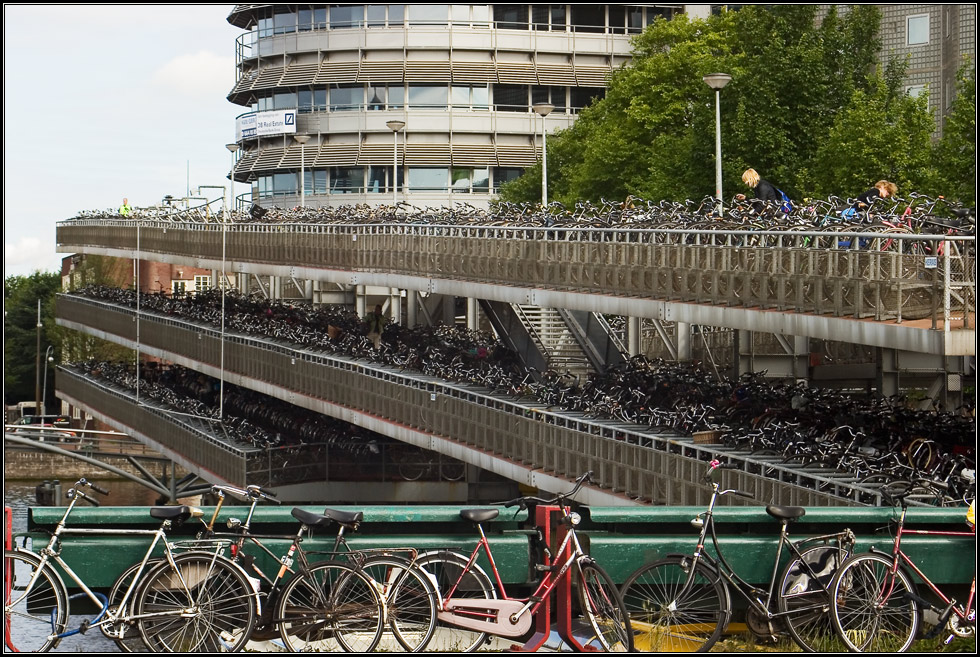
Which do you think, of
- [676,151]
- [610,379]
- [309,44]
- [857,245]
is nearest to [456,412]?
[610,379]

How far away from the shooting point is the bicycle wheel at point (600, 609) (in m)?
9.18

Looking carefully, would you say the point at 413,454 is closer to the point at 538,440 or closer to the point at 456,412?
the point at 456,412

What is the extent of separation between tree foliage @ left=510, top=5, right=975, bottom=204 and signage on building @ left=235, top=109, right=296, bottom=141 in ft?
83.4

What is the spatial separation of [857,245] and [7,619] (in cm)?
1075

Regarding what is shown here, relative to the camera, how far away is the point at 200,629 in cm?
939

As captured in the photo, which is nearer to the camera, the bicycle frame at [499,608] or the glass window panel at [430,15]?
the bicycle frame at [499,608]

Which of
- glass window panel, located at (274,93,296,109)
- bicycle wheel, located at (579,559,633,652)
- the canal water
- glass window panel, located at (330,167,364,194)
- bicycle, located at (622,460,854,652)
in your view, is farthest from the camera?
glass window panel, located at (274,93,296,109)

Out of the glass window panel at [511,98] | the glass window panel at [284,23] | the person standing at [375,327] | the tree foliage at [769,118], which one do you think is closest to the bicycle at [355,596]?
the tree foliage at [769,118]

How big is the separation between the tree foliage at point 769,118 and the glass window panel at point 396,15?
2195 cm

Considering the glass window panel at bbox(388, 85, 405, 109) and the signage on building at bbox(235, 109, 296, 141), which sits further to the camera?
the signage on building at bbox(235, 109, 296, 141)

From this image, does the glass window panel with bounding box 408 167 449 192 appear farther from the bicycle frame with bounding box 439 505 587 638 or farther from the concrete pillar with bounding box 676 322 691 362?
the bicycle frame with bounding box 439 505 587 638

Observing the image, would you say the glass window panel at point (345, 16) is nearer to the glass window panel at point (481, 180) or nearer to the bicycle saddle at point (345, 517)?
the glass window panel at point (481, 180)

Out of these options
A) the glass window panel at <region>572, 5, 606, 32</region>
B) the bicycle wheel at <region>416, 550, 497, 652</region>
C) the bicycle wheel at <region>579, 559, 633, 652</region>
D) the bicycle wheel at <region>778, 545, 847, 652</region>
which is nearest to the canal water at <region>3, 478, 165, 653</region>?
the glass window panel at <region>572, 5, 606, 32</region>

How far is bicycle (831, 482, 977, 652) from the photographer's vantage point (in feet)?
31.4
